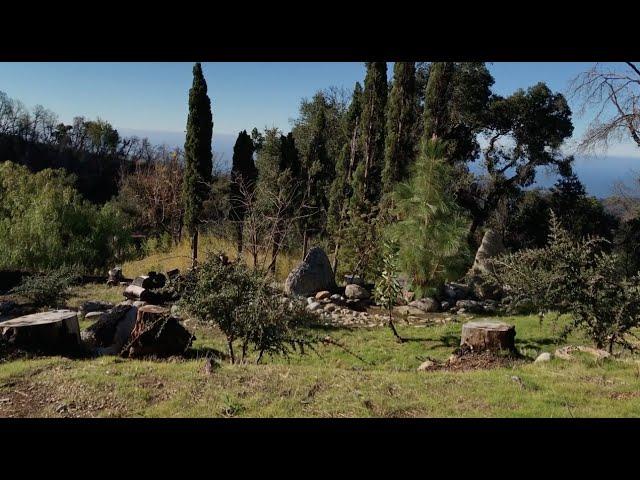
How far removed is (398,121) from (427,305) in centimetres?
604

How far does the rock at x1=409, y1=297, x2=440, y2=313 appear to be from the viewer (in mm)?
10648

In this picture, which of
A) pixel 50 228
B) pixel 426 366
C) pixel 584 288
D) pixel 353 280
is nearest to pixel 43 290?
pixel 50 228

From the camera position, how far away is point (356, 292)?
11195 mm

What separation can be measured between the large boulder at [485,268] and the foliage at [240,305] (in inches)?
275

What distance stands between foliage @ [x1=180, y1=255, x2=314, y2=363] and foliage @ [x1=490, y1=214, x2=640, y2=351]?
8.72 feet

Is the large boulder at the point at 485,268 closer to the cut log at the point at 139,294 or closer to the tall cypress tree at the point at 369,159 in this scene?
the tall cypress tree at the point at 369,159

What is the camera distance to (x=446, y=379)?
4.66m

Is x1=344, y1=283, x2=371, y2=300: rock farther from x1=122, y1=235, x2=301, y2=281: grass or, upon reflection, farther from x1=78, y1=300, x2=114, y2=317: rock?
x1=78, y1=300, x2=114, y2=317: rock

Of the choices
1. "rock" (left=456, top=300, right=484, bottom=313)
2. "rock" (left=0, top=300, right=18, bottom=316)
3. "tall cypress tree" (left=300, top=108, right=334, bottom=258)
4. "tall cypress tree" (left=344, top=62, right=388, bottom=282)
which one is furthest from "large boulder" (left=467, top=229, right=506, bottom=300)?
"rock" (left=0, top=300, right=18, bottom=316)

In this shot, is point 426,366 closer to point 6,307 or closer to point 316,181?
point 6,307

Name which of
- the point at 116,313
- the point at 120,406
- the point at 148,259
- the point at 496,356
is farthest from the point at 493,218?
the point at 120,406

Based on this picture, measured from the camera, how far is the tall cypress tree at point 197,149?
547 inches
